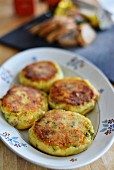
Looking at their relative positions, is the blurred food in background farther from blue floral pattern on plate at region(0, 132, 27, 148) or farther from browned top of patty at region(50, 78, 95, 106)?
blue floral pattern on plate at region(0, 132, 27, 148)

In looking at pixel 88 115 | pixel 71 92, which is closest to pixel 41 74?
pixel 71 92

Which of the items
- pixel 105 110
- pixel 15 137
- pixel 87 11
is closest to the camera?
pixel 15 137

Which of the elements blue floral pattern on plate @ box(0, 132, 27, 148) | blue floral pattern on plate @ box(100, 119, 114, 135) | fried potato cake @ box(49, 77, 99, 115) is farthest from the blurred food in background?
blue floral pattern on plate @ box(0, 132, 27, 148)

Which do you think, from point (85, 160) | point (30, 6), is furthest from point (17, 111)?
point (30, 6)

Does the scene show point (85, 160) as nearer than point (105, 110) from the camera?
Yes

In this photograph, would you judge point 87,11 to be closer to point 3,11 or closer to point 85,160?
point 3,11

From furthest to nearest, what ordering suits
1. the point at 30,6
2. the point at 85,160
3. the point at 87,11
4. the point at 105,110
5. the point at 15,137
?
the point at 30,6
the point at 87,11
the point at 105,110
the point at 15,137
the point at 85,160

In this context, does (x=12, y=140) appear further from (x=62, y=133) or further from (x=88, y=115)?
(x=88, y=115)
